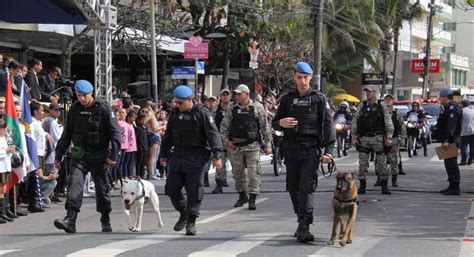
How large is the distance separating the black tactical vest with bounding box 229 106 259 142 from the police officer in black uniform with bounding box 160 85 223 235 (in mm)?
2721

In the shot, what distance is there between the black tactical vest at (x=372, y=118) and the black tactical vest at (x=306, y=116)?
5.37 meters

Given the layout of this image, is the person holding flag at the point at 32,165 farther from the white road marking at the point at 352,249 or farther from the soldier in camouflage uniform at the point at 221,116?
the white road marking at the point at 352,249

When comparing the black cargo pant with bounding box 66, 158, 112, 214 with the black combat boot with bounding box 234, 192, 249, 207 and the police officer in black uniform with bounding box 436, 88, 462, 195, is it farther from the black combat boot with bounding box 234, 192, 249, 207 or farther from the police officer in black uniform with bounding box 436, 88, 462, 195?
the police officer in black uniform with bounding box 436, 88, 462, 195

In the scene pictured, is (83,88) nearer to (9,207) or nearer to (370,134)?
(9,207)

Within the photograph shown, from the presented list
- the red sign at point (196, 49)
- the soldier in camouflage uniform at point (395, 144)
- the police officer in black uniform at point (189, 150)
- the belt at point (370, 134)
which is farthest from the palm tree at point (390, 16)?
the police officer in black uniform at point (189, 150)

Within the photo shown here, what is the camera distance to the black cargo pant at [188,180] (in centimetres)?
1042

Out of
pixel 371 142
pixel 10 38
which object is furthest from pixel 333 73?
pixel 371 142

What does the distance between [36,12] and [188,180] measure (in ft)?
34.7

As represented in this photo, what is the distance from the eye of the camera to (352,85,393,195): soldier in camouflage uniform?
592 inches

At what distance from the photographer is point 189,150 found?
10.6 m

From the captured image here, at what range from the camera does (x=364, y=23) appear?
52.3m

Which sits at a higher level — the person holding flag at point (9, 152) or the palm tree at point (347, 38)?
the palm tree at point (347, 38)

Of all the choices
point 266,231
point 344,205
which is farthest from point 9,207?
point 344,205

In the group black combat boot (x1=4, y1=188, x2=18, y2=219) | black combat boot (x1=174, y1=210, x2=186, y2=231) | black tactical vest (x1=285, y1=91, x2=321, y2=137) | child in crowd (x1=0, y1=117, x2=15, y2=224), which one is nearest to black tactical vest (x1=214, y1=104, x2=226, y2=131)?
black combat boot (x1=4, y1=188, x2=18, y2=219)
